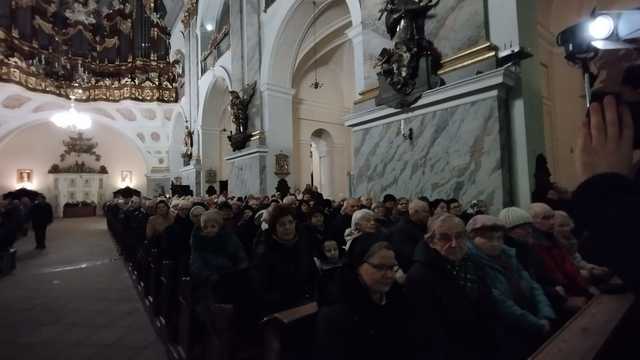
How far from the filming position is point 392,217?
180 inches

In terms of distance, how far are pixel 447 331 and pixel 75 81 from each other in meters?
23.5

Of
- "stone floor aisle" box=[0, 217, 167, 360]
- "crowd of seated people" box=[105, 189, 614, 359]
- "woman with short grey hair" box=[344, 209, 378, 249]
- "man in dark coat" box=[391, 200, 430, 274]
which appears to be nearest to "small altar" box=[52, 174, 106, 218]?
"stone floor aisle" box=[0, 217, 167, 360]

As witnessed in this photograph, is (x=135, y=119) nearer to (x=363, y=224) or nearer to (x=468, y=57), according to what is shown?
(x=468, y=57)

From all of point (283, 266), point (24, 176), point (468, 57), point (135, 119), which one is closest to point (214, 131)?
point (135, 119)

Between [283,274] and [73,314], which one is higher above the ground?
[283,274]

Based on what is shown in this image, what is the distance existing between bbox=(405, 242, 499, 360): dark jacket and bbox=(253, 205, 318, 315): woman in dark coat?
0.98 m

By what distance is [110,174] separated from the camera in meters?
21.0

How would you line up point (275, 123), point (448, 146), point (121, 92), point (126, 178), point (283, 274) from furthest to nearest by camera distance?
point (126, 178), point (121, 92), point (275, 123), point (448, 146), point (283, 274)

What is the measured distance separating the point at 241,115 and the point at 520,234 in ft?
30.2

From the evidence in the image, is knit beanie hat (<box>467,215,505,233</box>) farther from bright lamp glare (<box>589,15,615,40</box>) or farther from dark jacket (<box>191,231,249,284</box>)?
dark jacket (<box>191,231,249,284</box>)

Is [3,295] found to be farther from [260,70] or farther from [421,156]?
[260,70]

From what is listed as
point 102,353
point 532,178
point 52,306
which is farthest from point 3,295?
point 532,178

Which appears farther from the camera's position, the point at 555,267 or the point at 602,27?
the point at 555,267

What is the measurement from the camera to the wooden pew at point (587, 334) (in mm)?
1229
